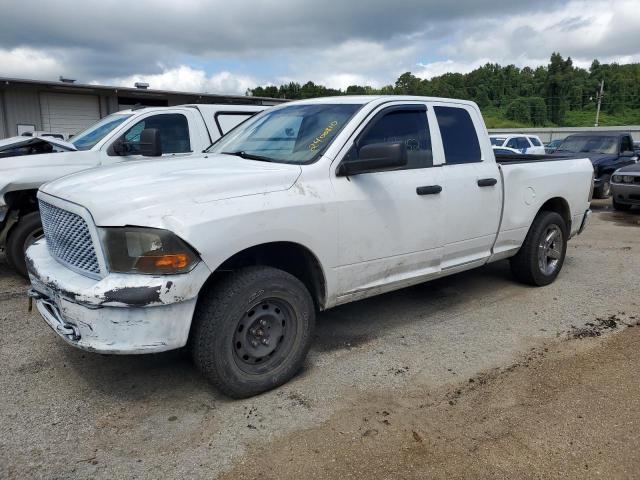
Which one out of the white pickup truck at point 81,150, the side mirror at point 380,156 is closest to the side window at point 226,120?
the white pickup truck at point 81,150

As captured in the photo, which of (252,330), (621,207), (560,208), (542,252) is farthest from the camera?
(621,207)

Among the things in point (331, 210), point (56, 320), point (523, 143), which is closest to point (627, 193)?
point (523, 143)

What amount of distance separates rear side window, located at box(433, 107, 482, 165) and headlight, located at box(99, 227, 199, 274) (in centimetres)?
262

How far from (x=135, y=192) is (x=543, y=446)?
272cm

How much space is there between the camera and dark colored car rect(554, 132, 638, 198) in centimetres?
1370

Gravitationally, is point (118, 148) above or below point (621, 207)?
above

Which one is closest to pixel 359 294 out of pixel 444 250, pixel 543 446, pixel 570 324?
pixel 444 250

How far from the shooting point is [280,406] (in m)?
3.27

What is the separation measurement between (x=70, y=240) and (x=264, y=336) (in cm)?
135

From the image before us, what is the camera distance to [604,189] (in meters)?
13.9

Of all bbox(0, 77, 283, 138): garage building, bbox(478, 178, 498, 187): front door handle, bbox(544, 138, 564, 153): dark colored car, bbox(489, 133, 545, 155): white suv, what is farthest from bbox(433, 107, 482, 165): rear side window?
bbox(489, 133, 545, 155): white suv

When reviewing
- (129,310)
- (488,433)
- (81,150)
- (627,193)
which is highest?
(81,150)

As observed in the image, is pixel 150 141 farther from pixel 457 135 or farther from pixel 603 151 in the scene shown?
pixel 603 151

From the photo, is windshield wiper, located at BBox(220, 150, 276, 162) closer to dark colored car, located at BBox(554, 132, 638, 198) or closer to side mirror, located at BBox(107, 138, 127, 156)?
side mirror, located at BBox(107, 138, 127, 156)
